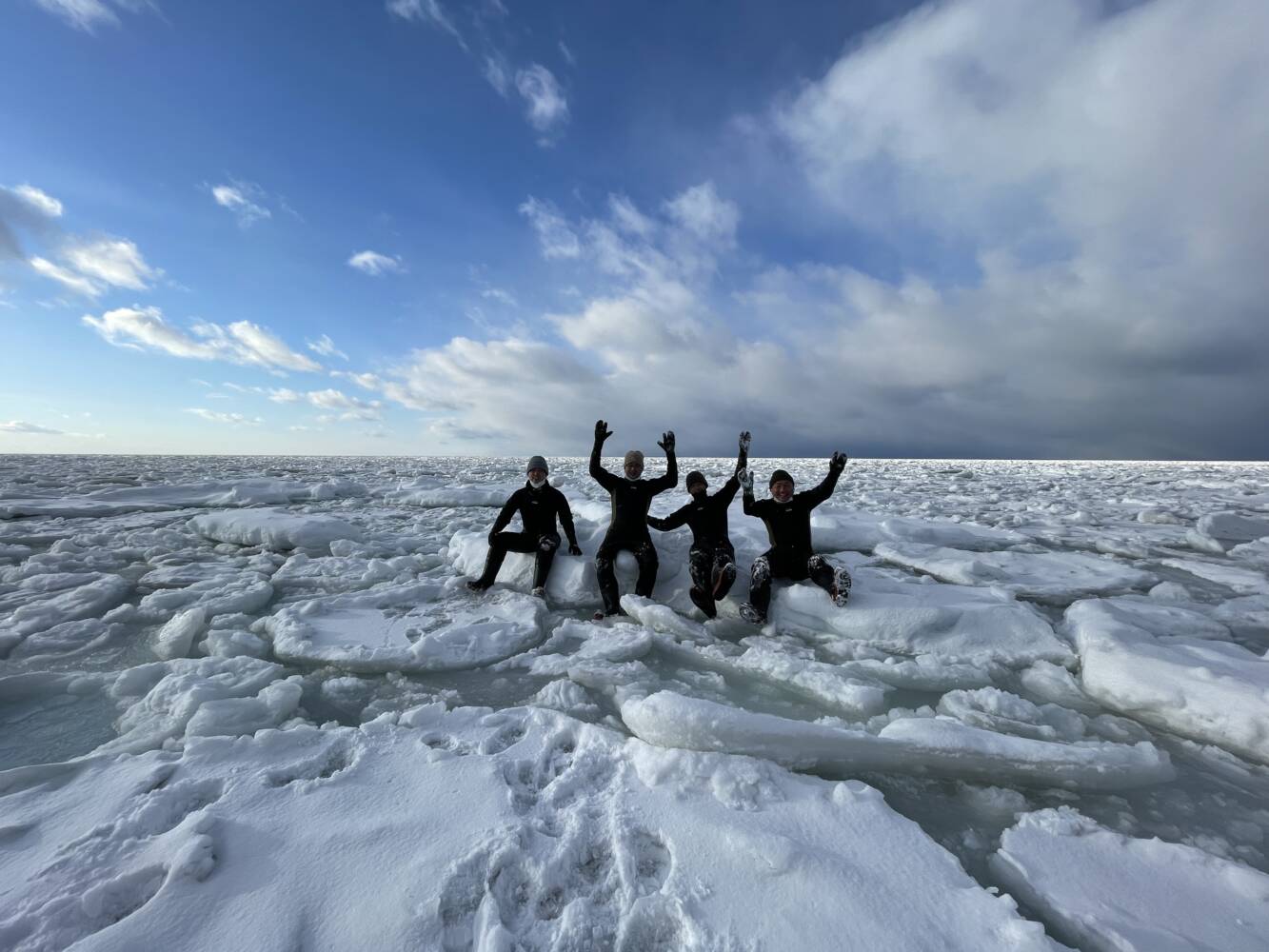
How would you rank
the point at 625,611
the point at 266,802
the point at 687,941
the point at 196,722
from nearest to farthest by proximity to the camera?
1. the point at 687,941
2. the point at 266,802
3. the point at 196,722
4. the point at 625,611

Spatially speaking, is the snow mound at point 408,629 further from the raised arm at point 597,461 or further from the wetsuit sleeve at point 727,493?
the wetsuit sleeve at point 727,493

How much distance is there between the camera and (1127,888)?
1.63m

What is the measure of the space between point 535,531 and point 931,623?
3.37m

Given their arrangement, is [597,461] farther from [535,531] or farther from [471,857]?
[471,857]

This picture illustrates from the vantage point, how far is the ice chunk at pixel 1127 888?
4.83 feet

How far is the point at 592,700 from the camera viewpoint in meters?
2.80

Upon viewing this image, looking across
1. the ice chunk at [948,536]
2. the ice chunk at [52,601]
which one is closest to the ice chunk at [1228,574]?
the ice chunk at [948,536]

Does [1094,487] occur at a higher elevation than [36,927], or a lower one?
higher

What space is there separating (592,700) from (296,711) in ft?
5.06

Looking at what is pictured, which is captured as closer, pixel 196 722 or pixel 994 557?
pixel 196 722

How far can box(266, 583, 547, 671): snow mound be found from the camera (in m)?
3.25

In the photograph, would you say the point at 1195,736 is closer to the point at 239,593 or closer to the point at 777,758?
the point at 777,758

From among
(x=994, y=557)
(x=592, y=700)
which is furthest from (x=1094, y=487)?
(x=592, y=700)

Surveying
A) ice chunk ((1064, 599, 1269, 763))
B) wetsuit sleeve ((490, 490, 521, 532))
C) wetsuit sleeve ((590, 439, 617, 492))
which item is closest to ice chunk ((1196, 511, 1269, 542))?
ice chunk ((1064, 599, 1269, 763))
